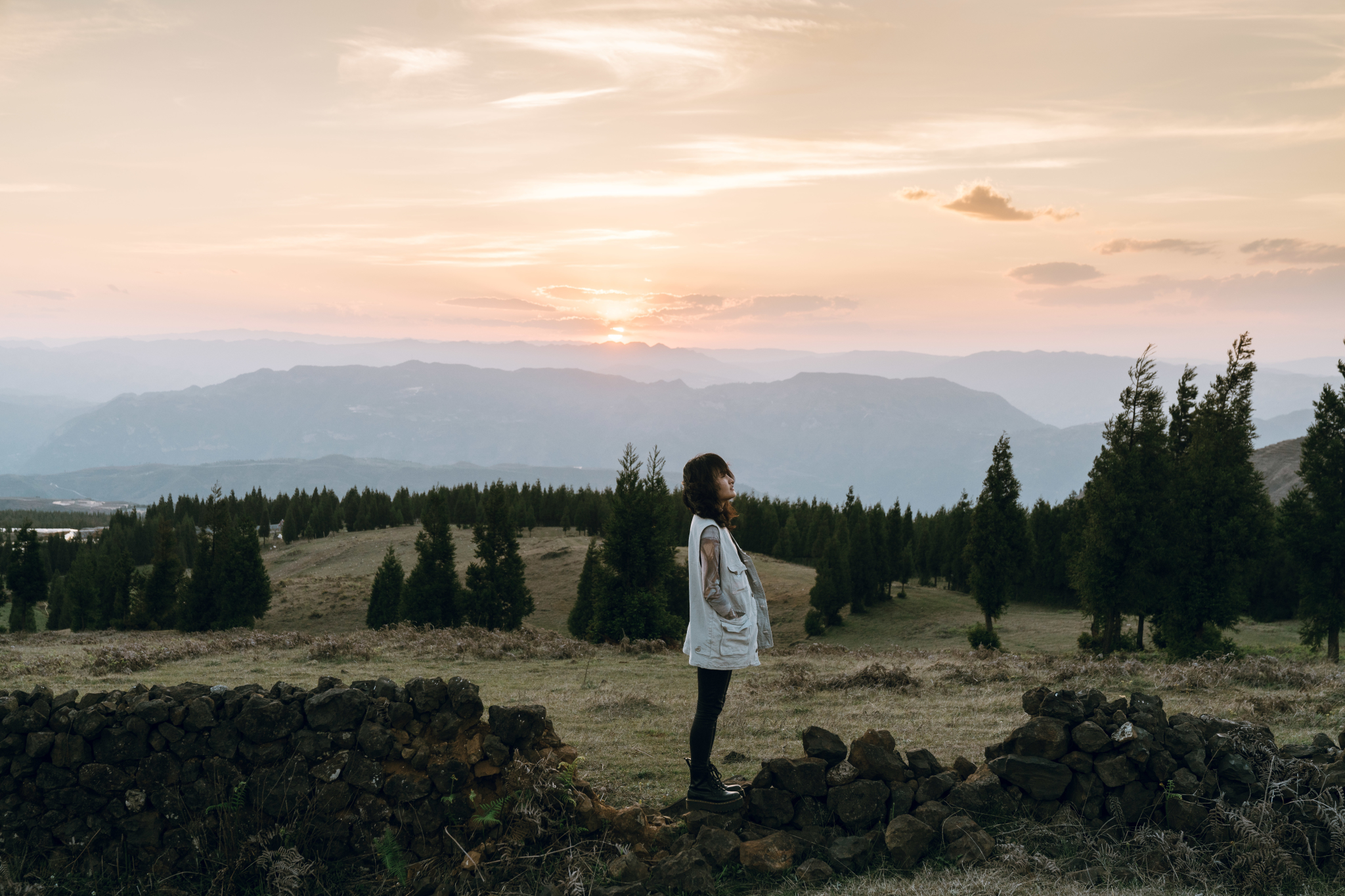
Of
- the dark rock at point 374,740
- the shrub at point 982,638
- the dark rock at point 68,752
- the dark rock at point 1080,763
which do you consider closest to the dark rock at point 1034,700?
the dark rock at point 1080,763

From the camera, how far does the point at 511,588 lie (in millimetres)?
45781

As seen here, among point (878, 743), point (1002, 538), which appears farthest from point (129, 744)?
point (1002, 538)

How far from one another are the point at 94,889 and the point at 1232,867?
1011 centimetres

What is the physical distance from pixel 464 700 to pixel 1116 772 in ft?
20.1

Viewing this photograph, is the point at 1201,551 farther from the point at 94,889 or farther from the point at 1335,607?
the point at 94,889

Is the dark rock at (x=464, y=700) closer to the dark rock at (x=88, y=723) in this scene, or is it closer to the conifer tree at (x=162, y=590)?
the dark rock at (x=88, y=723)

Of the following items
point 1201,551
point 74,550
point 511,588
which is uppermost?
point 1201,551

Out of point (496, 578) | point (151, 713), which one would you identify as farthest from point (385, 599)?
point (151, 713)

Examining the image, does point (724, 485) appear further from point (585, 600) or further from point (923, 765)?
point (585, 600)

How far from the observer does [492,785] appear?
738 centimetres

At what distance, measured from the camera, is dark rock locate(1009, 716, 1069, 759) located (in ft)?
22.8

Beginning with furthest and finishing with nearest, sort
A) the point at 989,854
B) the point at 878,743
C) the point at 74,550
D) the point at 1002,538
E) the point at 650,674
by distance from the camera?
the point at 74,550 < the point at 1002,538 < the point at 650,674 < the point at 878,743 < the point at 989,854

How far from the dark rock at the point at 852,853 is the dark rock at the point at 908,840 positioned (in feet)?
0.64

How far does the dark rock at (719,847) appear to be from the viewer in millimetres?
6590
